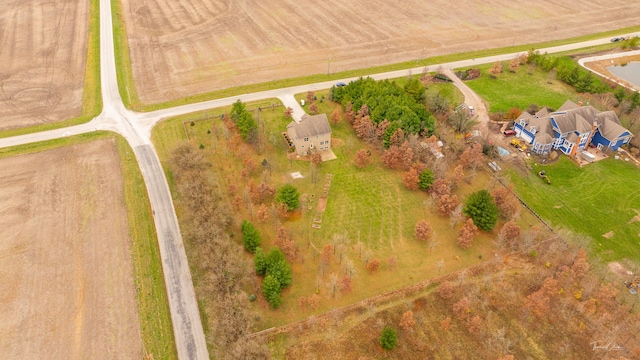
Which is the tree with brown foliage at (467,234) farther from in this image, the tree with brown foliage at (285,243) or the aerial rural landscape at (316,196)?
the tree with brown foliage at (285,243)

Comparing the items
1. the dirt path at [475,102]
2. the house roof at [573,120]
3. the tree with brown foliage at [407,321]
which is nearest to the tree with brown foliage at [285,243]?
the tree with brown foliage at [407,321]

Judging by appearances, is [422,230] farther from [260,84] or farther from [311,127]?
[260,84]

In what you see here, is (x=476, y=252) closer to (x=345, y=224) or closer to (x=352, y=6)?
(x=345, y=224)

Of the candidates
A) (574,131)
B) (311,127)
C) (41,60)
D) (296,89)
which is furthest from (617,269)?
(41,60)

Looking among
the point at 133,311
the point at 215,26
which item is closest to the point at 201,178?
the point at 133,311

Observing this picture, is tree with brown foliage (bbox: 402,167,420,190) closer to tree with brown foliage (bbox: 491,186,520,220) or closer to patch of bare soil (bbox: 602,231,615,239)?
tree with brown foliage (bbox: 491,186,520,220)

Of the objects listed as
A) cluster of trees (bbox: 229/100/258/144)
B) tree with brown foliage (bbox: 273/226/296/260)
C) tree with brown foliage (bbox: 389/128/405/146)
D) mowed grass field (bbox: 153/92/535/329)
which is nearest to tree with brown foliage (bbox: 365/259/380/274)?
mowed grass field (bbox: 153/92/535/329)
